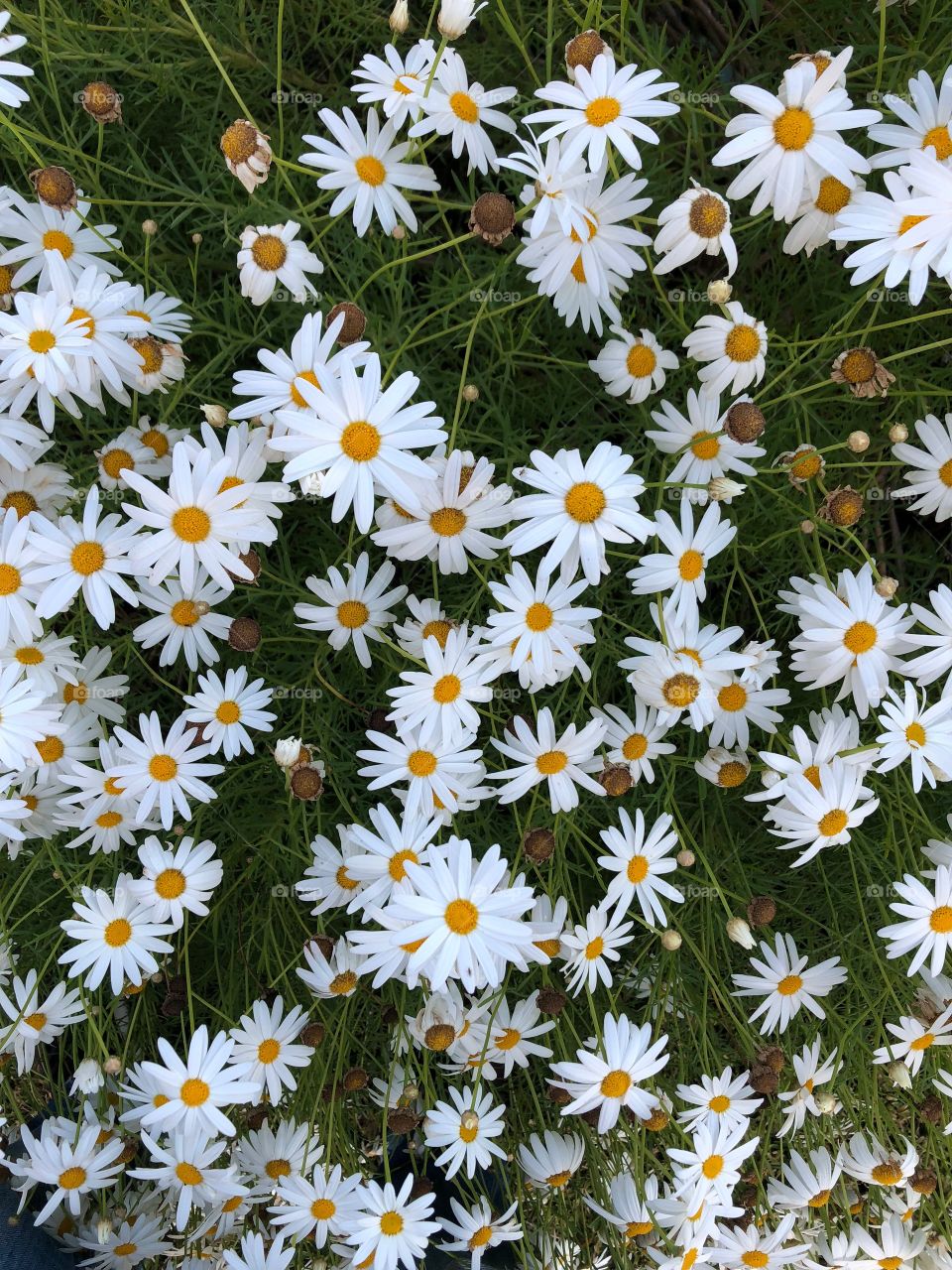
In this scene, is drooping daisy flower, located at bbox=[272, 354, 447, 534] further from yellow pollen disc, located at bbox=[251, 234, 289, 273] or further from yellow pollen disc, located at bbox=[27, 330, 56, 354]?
yellow pollen disc, located at bbox=[27, 330, 56, 354]

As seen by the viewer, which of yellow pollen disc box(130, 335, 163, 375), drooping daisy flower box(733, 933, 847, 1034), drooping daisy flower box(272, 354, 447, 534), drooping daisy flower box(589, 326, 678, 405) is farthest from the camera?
drooping daisy flower box(733, 933, 847, 1034)

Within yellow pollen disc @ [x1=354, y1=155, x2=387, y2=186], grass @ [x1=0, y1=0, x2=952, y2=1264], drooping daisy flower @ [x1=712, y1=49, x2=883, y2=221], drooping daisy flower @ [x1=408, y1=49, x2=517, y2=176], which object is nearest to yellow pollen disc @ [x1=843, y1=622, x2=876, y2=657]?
grass @ [x1=0, y1=0, x2=952, y2=1264]

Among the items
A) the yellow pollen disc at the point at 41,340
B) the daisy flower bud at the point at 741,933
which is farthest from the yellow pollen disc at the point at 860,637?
the yellow pollen disc at the point at 41,340

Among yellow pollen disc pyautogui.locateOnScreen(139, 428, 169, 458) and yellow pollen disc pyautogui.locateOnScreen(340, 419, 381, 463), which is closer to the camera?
yellow pollen disc pyautogui.locateOnScreen(340, 419, 381, 463)

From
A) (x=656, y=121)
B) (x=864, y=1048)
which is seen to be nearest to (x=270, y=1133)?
(x=864, y=1048)

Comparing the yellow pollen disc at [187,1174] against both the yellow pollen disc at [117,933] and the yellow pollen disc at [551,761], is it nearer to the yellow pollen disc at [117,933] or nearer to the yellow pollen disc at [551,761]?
the yellow pollen disc at [117,933]
